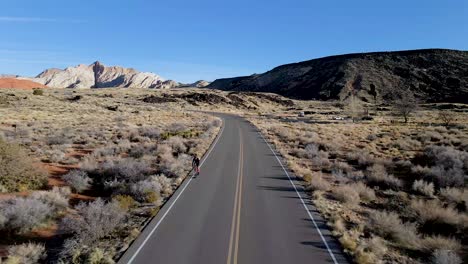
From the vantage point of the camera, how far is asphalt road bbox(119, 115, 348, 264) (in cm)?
1277

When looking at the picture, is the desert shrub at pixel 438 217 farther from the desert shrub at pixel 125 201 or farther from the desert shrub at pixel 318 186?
the desert shrub at pixel 125 201

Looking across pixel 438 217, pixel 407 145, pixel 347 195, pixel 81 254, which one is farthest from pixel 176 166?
pixel 407 145

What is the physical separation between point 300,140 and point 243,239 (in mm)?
31239

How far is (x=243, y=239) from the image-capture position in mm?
14086

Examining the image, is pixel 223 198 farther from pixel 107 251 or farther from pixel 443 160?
pixel 443 160

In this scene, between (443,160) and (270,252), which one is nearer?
(270,252)

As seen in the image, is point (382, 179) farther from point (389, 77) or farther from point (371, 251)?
point (389, 77)

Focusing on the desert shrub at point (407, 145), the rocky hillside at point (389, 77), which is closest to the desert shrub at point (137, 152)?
the desert shrub at point (407, 145)

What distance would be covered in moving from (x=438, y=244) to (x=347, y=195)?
632 centimetres

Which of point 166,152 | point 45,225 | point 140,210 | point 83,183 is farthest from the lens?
point 166,152

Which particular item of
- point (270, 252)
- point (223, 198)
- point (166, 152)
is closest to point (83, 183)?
point (223, 198)

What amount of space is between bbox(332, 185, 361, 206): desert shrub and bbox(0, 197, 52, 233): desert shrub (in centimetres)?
1467

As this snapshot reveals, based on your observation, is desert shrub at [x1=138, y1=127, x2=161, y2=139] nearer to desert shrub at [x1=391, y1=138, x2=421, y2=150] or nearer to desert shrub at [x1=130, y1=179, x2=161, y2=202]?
desert shrub at [x1=130, y1=179, x2=161, y2=202]

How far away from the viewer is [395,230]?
1563 centimetres
